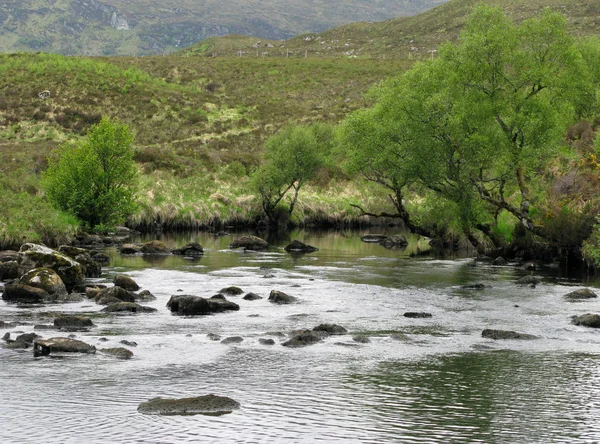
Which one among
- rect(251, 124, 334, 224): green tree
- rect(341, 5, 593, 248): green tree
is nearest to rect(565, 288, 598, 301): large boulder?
rect(341, 5, 593, 248): green tree

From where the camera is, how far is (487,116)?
1797 inches

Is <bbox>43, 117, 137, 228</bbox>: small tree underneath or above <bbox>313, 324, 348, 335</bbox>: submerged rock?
above

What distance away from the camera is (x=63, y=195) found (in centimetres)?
5441

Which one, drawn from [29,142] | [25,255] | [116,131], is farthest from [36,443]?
[29,142]

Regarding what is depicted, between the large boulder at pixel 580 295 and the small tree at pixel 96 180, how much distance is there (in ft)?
105

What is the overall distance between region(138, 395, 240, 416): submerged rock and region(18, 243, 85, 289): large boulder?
1957 cm

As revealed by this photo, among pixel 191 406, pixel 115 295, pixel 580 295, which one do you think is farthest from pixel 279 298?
pixel 191 406

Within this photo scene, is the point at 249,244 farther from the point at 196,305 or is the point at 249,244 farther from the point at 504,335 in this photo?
the point at 504,335

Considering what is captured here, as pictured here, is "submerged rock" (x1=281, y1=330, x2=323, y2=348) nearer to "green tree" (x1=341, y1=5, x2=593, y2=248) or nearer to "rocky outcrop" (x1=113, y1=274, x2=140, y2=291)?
"rocky outcrop" (x1=113, y1=274, x2=140, y2=291)

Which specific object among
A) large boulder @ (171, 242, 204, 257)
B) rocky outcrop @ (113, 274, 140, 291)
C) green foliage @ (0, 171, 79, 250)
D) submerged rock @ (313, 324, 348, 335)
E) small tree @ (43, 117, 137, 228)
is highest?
small tree @ (43, 117, 137, 228)

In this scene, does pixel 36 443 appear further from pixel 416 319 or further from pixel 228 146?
pixel 228 146

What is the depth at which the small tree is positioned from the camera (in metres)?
54.5

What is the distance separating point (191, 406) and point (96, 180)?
3989 centimetres

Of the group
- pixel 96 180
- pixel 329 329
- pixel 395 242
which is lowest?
pixel 329 329
